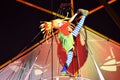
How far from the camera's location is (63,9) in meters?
1.30

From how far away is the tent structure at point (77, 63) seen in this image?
1.19m

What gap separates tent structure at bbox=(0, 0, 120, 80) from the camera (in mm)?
1191

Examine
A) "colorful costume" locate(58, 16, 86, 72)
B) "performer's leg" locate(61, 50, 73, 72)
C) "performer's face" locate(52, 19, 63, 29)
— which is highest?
"performer's face" locate(52, 19, 63, 29)

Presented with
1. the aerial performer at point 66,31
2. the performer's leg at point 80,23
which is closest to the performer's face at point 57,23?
the aerial performer at point 66,31

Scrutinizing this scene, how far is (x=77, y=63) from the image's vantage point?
1.22m

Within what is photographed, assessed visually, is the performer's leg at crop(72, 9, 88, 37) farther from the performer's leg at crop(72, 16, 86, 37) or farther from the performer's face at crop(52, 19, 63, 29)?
the performer's face at crop(52, 19, 63, 29)

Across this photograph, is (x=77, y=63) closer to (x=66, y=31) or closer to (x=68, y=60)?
(x=68, y=60)

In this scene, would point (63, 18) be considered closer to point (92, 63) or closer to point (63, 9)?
point (63, 9)

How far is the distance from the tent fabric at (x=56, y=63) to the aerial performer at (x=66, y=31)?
0.04 meters

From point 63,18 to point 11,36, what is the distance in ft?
1.22

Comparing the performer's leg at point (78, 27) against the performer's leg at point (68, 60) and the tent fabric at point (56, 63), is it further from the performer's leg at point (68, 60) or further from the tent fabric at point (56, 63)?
the performer's leg at point (68, 60)

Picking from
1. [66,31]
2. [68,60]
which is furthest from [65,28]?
[68,60]

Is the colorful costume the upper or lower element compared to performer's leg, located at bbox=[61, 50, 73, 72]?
upper

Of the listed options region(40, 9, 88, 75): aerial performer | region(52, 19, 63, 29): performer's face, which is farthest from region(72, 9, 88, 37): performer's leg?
region(52, 19, 63, 29): performer's face
